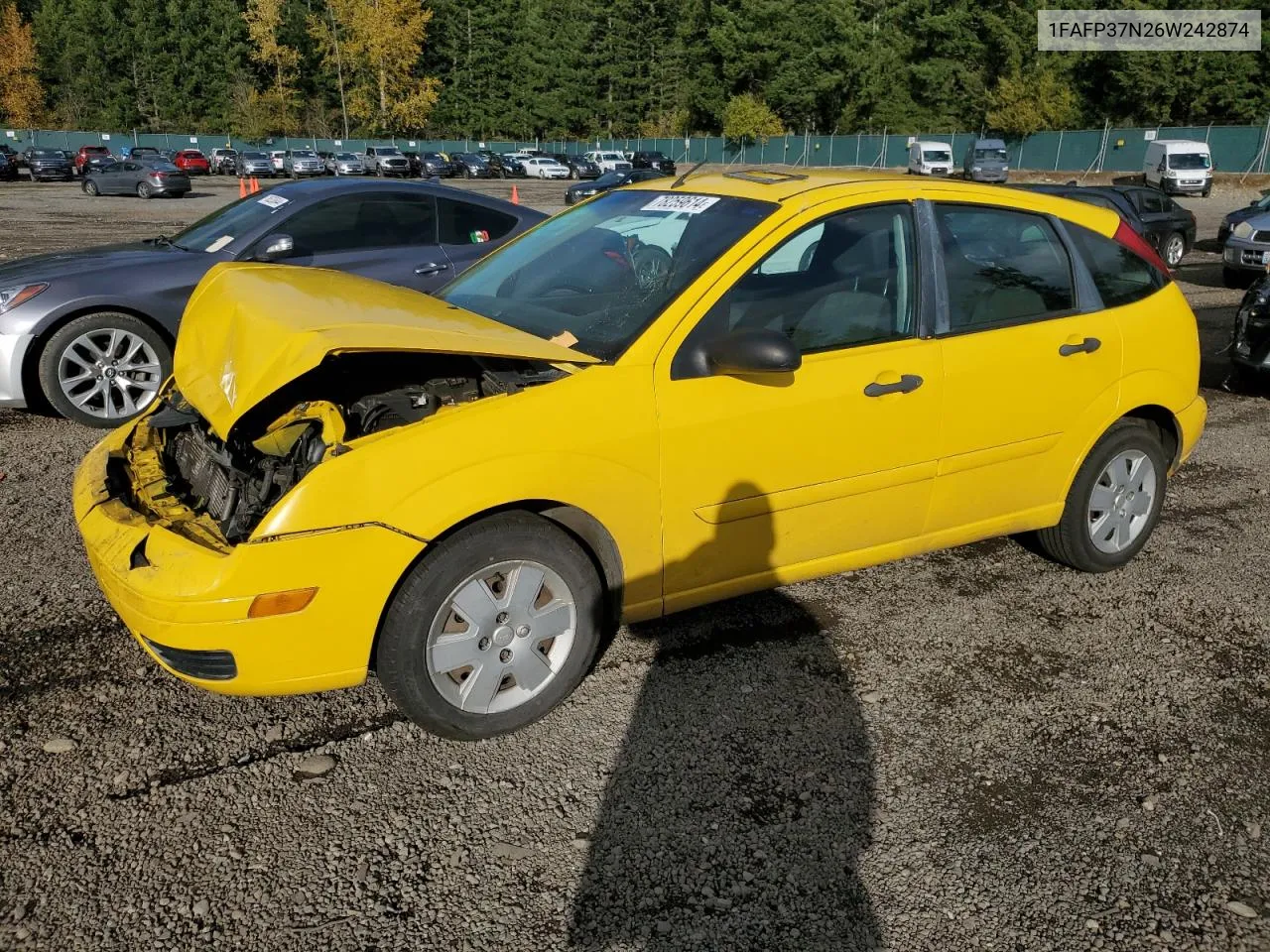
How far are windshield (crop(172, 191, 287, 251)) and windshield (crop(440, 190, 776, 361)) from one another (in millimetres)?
3431

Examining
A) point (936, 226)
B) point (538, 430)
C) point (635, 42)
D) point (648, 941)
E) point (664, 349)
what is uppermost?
point (635, 42)

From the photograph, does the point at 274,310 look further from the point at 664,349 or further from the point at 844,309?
the point at 844,309

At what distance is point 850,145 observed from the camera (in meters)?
62.2

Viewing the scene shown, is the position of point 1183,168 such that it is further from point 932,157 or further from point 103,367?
point 103,367

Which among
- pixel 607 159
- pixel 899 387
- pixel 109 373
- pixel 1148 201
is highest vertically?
pixel 607 159

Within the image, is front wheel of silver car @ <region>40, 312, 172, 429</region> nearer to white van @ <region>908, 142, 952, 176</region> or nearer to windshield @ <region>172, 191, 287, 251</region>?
windshield @ <region>172, 191, 287, 251</region>

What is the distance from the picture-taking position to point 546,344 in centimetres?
323

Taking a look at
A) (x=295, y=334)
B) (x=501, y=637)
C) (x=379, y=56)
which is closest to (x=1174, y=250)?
(x=501, y=637)

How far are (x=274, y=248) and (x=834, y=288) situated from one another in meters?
4.39

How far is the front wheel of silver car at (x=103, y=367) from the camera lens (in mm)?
6270

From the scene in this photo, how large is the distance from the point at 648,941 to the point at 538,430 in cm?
145

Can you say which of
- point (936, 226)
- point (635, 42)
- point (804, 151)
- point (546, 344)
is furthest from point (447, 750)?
point (635, 42)

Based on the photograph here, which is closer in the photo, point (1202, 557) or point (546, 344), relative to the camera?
point (546, 344)

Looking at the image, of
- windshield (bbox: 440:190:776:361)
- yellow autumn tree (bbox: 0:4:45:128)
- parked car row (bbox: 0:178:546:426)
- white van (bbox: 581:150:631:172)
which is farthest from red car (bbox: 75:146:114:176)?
windshield (bbox: 440:190:776:361)
